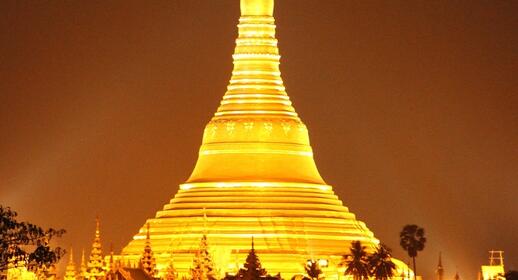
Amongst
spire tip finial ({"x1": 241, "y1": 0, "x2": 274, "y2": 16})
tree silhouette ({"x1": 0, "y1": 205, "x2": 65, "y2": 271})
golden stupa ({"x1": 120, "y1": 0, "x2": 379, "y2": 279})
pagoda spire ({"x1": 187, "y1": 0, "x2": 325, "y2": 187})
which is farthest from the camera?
spire tip finial ({"x1": 241, "y1": 0, "x2": 274, "y2": 16})

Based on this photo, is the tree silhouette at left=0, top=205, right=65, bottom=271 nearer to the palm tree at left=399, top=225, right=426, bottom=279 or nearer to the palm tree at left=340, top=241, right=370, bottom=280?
the palm tree at left=340, top=241, right=370, bottom=280

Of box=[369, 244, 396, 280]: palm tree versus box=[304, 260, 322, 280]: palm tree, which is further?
box=[369, 244, 396, 280]: palm tree

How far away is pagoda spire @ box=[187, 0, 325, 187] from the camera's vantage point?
93.9 metres

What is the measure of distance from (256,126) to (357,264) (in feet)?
28.2

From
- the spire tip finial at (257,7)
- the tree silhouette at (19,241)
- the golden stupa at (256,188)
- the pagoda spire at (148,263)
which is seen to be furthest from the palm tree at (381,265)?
the tree silhouette at (19,241)

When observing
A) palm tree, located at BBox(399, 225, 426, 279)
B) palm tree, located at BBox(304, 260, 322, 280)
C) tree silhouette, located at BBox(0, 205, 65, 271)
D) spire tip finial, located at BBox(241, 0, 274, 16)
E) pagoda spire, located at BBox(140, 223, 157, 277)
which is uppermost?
spire tip finial, located at BBox(241, 0, 274, 16)

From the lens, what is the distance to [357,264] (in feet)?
289

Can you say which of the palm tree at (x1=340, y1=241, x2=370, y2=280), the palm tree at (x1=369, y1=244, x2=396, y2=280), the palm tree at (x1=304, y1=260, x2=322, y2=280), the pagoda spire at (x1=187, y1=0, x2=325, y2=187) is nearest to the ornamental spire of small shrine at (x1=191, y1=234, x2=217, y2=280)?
the palm tree at (x1=304, y1=260, x2=322, y2=280)

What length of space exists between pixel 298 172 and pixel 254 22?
5989 mm

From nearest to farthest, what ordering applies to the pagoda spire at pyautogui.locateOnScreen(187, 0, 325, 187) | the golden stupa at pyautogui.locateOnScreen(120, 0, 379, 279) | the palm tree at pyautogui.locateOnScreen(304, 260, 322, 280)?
the palm tree at pyautogui.locateOnScreen(304, 260, 322, 280), the golden stupa at pyautogui.locateOnScreen(120, 0, 379, 279), the pagoda spire at pyautogui.locateOnScreen(187, 0, 325, 187)

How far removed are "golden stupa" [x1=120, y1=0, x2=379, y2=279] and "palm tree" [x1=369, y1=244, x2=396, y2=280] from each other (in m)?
2.18

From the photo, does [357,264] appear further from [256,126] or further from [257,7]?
[257,7]

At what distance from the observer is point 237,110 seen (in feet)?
310

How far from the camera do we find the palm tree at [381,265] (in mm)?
88438
